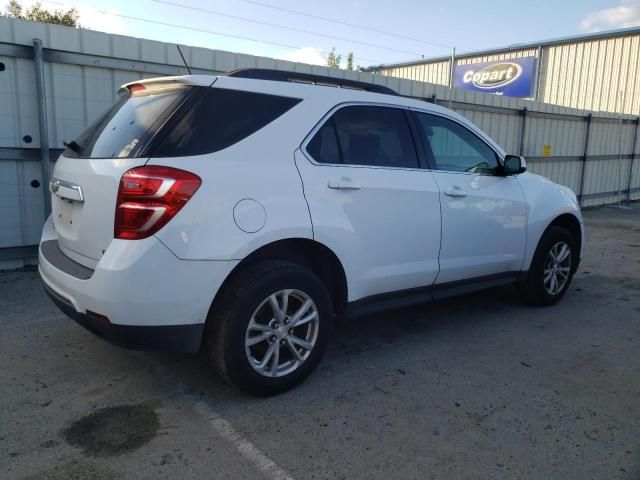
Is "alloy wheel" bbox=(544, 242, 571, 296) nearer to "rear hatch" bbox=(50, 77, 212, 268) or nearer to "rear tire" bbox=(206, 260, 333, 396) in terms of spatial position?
"rear tire" bbox=(206, 260, 333, 396)

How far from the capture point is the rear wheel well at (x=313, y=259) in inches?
122

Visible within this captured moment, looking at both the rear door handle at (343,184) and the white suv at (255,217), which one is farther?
the rear door handle at (343,184)

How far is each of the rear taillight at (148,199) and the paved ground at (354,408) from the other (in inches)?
42.0

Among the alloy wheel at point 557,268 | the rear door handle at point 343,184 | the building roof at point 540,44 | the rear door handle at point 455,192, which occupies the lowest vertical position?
the alloy wheel at point 557,268

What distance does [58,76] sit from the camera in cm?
580

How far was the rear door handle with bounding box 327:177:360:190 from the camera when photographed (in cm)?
330

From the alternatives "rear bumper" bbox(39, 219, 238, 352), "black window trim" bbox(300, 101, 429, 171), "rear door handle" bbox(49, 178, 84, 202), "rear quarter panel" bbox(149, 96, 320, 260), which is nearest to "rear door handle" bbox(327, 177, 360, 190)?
"black window trim" bbox(300, 101, 429, 171)

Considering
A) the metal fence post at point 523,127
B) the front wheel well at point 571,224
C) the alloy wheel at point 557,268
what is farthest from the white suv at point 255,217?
the metal fence post at point 523,127

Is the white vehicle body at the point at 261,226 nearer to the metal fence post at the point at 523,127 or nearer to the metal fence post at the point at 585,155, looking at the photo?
the metal fence post at the point at 523,127

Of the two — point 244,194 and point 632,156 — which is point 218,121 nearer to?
point 244,194

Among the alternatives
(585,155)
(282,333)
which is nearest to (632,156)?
(585,155)

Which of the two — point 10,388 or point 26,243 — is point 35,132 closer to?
point 26,243

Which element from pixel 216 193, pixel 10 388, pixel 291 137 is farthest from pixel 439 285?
pixel 10 388

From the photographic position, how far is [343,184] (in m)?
3.35
